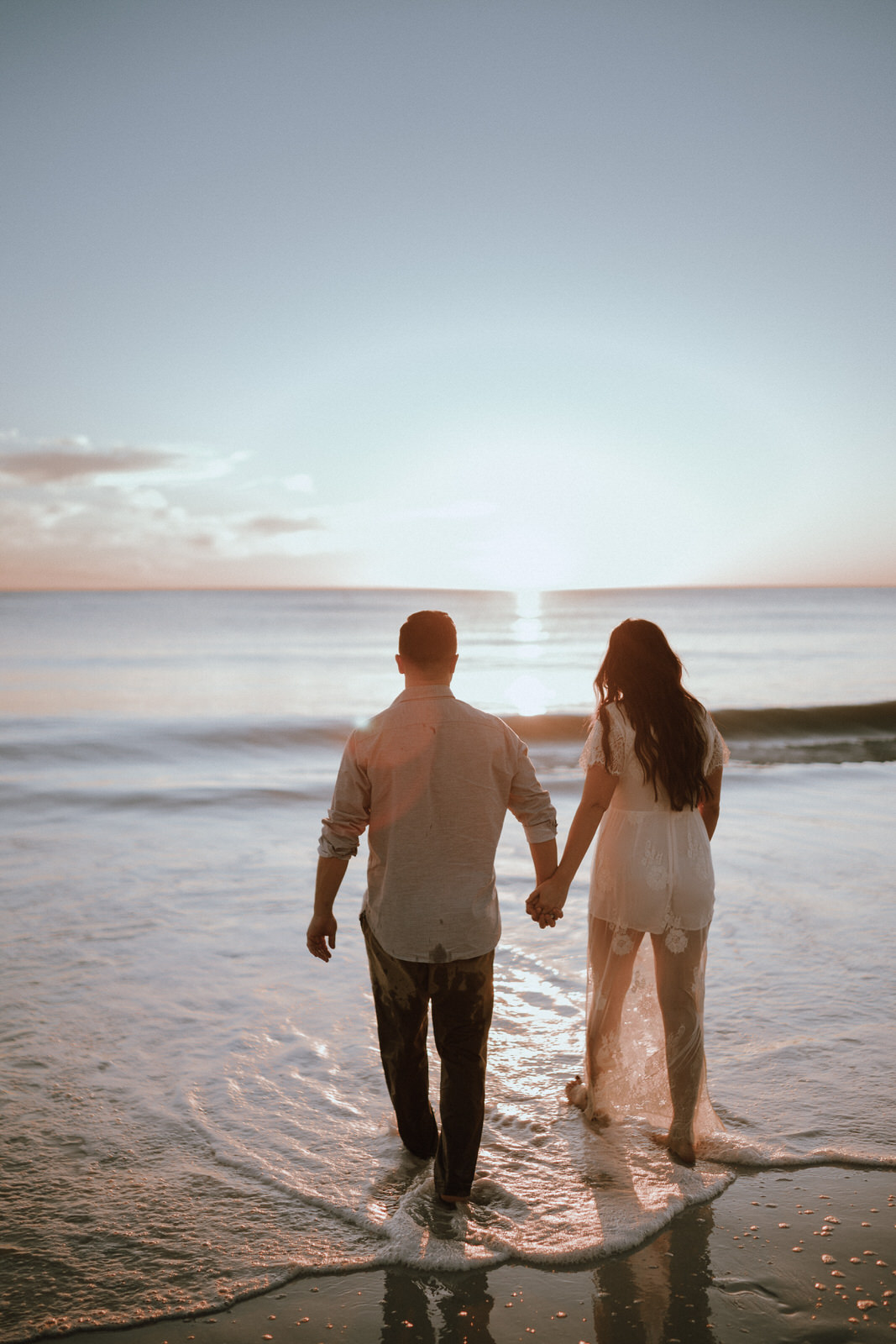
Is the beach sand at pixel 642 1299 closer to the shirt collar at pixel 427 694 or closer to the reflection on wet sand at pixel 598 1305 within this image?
Answer: the reflection on wet sand at pixel 598 1305

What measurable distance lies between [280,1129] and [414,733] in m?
2.06

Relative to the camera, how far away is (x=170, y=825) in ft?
34.3

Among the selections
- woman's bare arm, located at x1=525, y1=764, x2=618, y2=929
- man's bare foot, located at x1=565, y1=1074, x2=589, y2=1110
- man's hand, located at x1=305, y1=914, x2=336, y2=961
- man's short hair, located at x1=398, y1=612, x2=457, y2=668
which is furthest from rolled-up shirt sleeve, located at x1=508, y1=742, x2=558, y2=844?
man's bare foot, located at x1=565, y1=1074, x2=589, y2=1110

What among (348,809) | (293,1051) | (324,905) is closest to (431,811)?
(348,809)

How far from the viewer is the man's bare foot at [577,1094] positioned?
13.8ft

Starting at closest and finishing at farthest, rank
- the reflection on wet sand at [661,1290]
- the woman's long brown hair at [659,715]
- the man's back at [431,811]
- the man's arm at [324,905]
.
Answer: the reflection on wet sand at [661,1290], the man's back at [431,811], the man's arm at [324,905], the woman's long brown hair at [659,715]

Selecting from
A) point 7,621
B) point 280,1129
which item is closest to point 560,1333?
point 280,1129

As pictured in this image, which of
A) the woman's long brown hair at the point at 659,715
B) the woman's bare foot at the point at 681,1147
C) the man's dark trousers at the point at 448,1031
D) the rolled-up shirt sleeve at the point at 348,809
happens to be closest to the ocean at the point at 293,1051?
the woman's bare foot at the point at 681,1147

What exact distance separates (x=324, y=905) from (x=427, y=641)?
3.32 feet

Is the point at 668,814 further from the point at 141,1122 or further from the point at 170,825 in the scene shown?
the point at 170,825

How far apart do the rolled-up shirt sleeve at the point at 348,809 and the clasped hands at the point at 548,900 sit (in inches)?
27.3

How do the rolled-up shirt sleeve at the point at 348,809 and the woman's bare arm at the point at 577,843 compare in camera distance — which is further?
the woman's bare arm at the point at 577,843

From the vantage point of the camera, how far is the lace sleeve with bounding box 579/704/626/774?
3.69m

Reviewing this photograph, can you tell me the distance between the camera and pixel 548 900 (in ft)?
11.6
